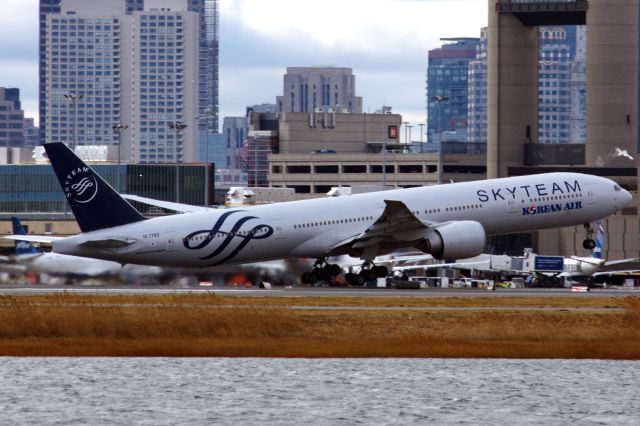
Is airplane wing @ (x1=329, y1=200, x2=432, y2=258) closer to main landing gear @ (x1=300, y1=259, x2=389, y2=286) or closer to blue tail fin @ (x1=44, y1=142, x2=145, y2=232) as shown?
main landing gear @ (x1=300, y1=259, x2=389, y2=286)

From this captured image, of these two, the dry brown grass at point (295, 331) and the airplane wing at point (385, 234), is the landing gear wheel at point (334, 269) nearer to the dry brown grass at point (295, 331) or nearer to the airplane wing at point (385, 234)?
the airplane wing at point (385, 234)

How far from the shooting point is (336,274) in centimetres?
8462

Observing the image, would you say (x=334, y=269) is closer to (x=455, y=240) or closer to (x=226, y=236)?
(x=455, y=240)

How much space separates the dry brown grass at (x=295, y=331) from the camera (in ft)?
182

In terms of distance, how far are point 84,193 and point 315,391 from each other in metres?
31.4

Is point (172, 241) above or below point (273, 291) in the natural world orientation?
above

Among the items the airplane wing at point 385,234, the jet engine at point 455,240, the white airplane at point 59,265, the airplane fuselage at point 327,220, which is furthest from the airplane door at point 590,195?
the white airplane at point 59,265

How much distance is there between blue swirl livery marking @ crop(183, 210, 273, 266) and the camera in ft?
260

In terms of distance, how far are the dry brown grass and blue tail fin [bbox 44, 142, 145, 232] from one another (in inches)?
518

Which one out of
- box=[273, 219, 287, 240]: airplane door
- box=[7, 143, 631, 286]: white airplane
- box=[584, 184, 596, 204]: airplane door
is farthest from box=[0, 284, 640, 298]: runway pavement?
box=[584, 184, 596, 204]: airplane door

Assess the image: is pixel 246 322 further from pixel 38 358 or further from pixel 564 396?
pixel 564 396

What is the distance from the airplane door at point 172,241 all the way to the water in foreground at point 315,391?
23515mm

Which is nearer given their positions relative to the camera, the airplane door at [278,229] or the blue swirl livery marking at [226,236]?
the blue swirl livery marking at [226,236]

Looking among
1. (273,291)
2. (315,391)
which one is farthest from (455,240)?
(315,391)
